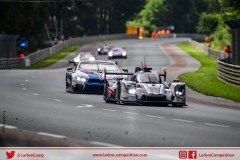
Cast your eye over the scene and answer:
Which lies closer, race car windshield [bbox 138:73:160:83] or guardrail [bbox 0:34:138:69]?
race car windshield [bbox 138:73:160:83]

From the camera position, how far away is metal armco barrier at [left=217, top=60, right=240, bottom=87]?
32344 mm

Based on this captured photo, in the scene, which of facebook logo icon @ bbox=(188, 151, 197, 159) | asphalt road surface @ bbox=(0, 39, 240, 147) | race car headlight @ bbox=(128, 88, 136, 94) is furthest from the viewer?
race car headlight @ bbox=(128, 88, 136, 94)

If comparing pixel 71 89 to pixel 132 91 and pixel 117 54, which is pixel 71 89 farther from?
pixel 117 54

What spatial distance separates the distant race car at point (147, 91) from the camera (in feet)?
69.6

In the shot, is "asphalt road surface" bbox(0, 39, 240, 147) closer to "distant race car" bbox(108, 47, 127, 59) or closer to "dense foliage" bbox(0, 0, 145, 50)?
"distant race car" bbox(108, 47, 127, 59)

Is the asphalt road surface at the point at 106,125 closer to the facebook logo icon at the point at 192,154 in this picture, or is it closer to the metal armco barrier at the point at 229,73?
the facebook logo icon at the point at 192,154

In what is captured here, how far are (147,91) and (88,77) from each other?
7.27 meters

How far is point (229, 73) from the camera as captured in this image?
1356 inches

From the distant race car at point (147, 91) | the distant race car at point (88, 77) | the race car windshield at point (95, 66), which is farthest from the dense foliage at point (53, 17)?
the distant race car at point (147, 91)

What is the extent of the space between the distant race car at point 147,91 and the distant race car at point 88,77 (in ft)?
16.8

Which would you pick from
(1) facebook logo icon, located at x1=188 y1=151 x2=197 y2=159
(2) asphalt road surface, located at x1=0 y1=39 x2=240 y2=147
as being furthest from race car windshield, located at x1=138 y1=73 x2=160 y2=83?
(1) facebook logo icon, located at x1=188 y1=151 x2=197 y2=159

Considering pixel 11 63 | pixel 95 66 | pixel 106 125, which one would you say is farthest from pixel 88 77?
pixel 11 63

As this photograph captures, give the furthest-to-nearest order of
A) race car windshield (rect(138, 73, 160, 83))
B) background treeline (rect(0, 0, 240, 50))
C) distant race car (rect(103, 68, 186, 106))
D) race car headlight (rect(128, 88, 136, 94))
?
background treeline (rect(0, 0, 240, 50)), race car windshield (rect(138, 73, 160, 83)), race car headlight (rect(128, 88, 136, 94)), distant race car (rect(103, 68, 186, 106))

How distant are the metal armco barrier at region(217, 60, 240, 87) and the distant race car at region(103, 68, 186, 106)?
1015cm
